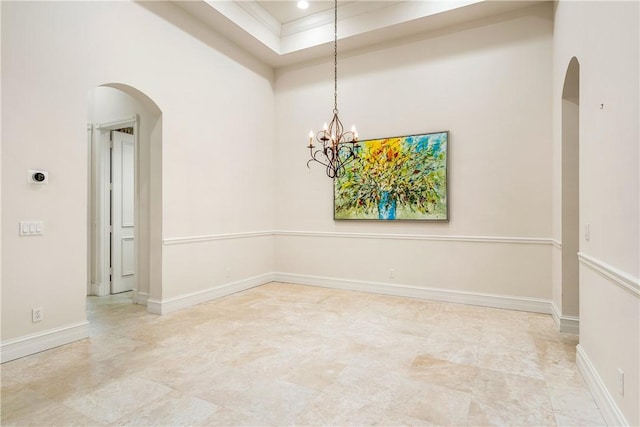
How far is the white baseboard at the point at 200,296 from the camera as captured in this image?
4312 mm

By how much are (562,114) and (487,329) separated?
7.81ft

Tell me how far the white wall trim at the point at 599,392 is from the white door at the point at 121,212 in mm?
5777

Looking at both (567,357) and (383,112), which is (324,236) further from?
(567,357)

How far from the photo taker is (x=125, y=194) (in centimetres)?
550

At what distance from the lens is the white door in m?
5.37

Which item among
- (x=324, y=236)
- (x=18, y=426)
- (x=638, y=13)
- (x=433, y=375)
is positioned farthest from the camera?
(x=324, y=236)

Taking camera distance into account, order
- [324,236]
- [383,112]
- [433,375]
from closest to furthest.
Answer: [433,375] < [383,112] < [324,236]

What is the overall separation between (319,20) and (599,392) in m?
5.42

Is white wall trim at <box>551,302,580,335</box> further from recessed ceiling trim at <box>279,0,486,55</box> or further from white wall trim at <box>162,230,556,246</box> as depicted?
recessed ceiling trim at <box>279,0,486,55</box>

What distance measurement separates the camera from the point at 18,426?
2041mm

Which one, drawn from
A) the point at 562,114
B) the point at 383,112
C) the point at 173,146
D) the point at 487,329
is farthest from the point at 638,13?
the point at 173,146

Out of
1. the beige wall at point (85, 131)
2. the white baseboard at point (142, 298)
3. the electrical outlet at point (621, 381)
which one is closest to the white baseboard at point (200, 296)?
the beige wall at point (85, 131)

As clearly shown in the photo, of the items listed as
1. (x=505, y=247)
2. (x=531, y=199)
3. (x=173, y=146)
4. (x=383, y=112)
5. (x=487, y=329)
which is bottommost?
(x=487, y=329)

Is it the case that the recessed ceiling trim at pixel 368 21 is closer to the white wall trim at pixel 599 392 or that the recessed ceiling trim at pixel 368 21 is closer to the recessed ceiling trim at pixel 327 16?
the recessed ceiling trim at pixel 327 16
